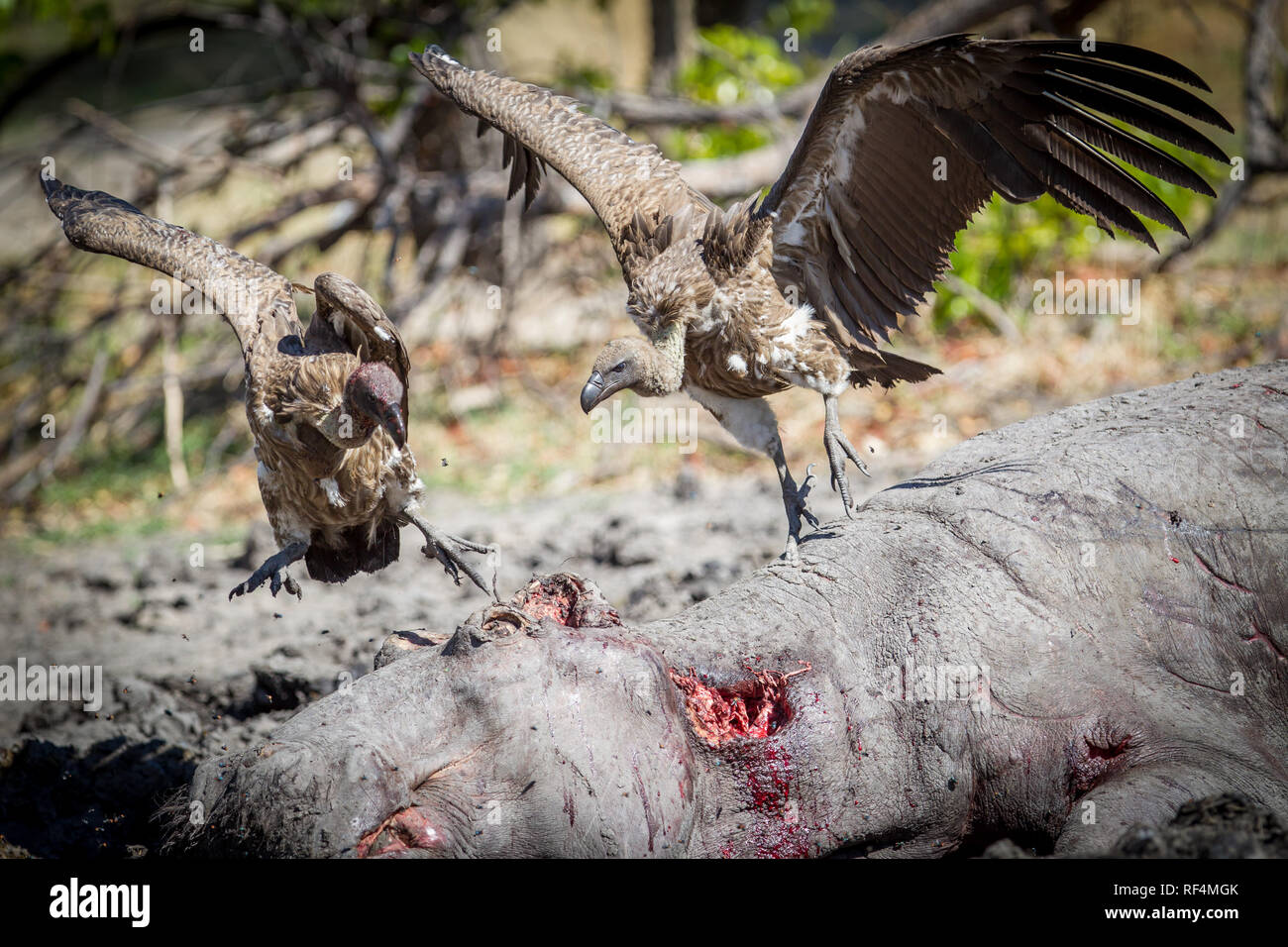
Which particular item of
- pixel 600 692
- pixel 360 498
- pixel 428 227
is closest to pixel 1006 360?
pixel 428 227

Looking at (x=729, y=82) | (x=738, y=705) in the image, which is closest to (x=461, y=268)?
(x=729, y=82)

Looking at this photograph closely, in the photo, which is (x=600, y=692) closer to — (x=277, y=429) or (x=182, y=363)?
(x=277, y=429)

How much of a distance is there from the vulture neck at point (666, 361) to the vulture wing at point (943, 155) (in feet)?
1.41

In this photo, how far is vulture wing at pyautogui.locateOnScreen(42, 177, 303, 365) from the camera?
4062 millimetres

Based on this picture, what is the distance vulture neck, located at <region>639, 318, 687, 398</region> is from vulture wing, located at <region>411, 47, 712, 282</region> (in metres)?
0.39

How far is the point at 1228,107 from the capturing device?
37.9 feet

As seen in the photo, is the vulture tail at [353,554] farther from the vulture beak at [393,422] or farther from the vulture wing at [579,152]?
the vulture wing at [579,152]

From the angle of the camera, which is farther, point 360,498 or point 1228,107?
point 1228,107

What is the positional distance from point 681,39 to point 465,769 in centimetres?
993

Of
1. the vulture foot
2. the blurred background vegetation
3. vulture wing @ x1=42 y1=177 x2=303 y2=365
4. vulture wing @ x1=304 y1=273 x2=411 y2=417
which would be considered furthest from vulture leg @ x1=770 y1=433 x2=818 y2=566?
the blurred background vegetation

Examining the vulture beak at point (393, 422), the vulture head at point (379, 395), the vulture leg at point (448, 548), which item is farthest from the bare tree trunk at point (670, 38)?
the vulture beak at point (393, 422)

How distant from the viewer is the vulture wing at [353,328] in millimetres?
3344

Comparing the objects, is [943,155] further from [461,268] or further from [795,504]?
[461,268]

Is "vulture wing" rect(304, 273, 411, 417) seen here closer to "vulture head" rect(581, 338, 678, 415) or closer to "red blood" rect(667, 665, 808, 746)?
"vulture head" rect(581, 338, 678, 415)
